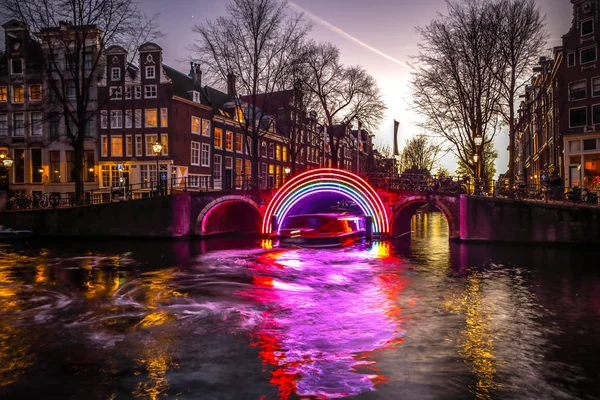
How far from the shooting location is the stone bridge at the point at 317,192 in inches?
1048

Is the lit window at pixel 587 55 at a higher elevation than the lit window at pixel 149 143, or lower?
higher

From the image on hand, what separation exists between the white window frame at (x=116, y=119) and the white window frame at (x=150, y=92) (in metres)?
3.21

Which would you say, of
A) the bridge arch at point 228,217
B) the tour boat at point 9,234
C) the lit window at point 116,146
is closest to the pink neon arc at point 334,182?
the bridge arch at point 228,217

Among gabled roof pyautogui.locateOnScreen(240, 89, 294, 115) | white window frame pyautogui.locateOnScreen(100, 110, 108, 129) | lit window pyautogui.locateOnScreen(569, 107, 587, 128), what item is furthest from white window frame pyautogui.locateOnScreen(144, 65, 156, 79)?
lit window pyautogui.locateOnScreen(569, 107, 587, 128)

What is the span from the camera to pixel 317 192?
33.0m

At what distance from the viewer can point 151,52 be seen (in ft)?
150

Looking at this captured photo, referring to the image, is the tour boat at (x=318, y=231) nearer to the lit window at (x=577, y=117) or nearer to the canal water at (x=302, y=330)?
the canal water at (x=302, y=330)

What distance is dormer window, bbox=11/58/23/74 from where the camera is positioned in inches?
1962

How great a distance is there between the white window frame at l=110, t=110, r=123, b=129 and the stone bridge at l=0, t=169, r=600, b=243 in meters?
13.9

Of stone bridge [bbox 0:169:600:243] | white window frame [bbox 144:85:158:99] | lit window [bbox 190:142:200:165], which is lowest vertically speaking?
stone bridge [bbox 0:169:600:243]

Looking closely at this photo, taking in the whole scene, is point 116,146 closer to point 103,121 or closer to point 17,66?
point 103,121

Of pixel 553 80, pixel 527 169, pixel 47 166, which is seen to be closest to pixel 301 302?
pixel 47 166

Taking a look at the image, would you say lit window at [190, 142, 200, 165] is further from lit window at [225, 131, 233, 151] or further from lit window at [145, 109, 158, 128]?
lit window at [225, 131, 233, 151]

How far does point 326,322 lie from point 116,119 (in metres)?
41.3
